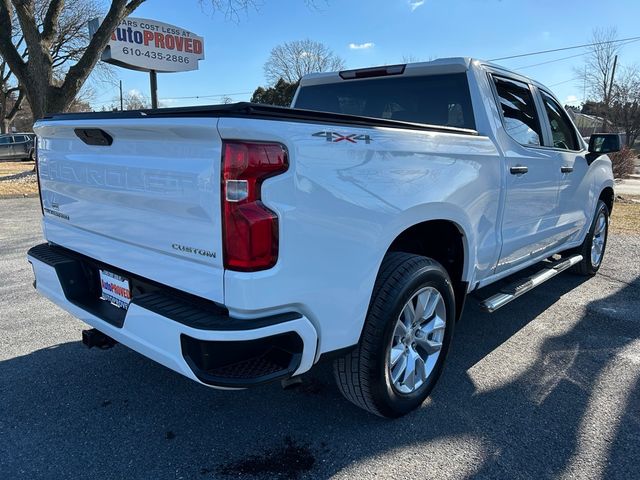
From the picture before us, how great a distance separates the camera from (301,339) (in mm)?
2061

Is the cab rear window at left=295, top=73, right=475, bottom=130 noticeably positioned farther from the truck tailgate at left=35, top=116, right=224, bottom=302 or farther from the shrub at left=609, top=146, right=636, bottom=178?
the shrub at left=609, top=146, right=636, bottom=178

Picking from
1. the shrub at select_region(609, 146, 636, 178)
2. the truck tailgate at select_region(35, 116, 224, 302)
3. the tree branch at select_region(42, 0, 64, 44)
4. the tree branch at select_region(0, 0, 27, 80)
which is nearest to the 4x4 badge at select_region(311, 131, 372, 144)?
the truck tailgate at select_region(35, 116, 224, 302)

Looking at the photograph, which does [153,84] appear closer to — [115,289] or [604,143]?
[604,143]

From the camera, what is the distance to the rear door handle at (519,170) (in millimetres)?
3348

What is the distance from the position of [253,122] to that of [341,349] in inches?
43.2

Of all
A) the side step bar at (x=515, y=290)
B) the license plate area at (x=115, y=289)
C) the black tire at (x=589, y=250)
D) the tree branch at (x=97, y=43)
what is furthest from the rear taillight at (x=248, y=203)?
the tree branch at (x=97, y=43)

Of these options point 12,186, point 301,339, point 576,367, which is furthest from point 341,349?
point 12,186

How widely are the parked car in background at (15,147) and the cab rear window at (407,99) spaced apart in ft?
90.1

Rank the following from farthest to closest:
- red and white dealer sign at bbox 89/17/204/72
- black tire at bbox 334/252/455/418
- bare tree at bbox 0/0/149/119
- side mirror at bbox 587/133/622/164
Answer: red and white dealer sign at bbox 89/17/204/72
bare tree at bbox 0/0/149/119
side mirror at bbox 587/133/622/164
black tire at bbox 334/252/455/418

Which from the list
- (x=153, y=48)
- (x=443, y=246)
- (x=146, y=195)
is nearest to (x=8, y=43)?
(x=153, y=48)

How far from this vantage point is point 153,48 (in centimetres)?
1675

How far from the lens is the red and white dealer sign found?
15.8 metres

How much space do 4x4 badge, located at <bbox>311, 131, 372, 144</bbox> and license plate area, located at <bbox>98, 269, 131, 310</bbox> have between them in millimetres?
1252

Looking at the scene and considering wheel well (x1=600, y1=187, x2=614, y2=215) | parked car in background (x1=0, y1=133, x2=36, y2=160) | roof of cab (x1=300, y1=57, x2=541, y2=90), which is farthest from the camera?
parked car in background (x1=0, y1=133, x2=36, y2=160)
